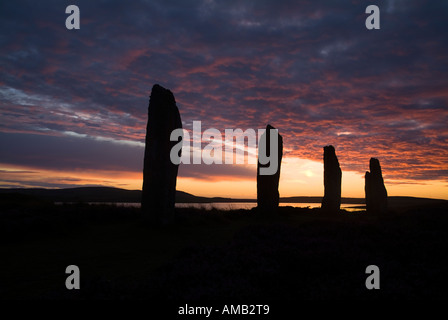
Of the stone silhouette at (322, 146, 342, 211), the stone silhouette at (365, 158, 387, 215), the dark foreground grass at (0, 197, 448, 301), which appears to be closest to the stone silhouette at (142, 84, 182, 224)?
the dark foreground grass at (0, 197, 448, 301)

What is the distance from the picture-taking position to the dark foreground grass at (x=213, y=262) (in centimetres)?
598

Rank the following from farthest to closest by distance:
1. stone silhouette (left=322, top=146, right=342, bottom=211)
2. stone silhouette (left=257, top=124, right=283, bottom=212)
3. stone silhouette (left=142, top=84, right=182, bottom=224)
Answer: stone silhouette (left=322, top=146, right=342, bottom=211)
stone silhouette (left=257, top=124, right=283, bottom=212)
stone silhouette (left=142, top=84, right=182, bottom=224)

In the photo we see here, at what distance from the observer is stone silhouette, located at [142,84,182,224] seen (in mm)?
16062

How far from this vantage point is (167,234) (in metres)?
15.1

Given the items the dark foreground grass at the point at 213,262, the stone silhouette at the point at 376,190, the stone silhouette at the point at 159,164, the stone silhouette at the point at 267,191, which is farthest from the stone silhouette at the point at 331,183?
the stone silhouette at the point at 159,164

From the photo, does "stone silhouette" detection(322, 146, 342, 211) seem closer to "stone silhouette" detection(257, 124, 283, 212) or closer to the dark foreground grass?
"stone silhouette" detection(257, 124, 283, 212)

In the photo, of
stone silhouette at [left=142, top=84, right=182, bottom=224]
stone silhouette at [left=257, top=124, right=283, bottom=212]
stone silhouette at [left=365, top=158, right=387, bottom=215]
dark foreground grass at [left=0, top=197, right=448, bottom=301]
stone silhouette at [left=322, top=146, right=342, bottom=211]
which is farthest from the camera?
stone silhouette at [left=365, top=158, right=387, bottom=215]

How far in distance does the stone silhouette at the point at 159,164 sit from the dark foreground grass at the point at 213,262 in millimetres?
1065

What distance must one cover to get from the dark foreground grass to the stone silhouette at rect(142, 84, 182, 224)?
1.06 meters
